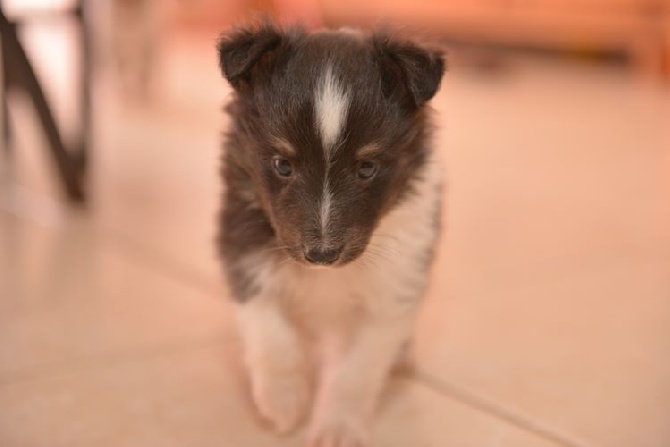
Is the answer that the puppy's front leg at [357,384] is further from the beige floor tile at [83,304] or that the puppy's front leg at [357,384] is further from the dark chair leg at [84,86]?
the dark chair leg at [84,86]

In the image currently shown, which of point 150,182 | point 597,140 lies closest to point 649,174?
point 597,140

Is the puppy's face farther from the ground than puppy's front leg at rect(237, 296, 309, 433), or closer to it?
farther from the ground

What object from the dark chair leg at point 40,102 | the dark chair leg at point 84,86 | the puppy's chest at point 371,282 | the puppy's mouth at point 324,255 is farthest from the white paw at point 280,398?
the dark chair leg at point 84,86

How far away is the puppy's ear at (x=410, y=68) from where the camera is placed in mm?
1901

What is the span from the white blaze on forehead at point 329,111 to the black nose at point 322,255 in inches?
7.6

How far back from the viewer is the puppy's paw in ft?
6.29

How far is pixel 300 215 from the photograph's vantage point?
6.00 feet

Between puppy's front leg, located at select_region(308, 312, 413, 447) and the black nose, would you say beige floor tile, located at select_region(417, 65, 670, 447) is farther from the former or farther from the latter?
the black nose

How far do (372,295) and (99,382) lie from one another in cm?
70

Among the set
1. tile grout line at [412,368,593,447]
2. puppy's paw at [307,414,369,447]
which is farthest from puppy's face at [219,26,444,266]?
tile grout line at [412,368,593,447]

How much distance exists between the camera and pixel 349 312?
2131mm

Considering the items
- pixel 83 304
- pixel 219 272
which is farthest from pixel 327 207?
pixel 83 304

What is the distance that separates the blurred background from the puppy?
138mm

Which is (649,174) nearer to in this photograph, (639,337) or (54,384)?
(639,337)
